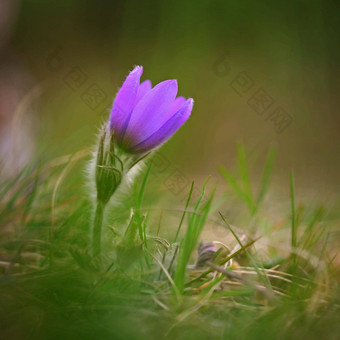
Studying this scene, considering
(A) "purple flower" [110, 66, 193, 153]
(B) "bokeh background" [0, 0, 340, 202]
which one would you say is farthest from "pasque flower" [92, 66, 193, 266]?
(B) "bokeh background" [0, 0, 340, 202]

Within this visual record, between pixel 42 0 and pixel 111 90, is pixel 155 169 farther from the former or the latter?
pixel 42 0

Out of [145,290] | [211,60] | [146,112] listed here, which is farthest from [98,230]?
[211,60]

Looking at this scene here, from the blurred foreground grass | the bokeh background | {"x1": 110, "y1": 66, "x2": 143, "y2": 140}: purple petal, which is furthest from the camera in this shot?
the bokeh background

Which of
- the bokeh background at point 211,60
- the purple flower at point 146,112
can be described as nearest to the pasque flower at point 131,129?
the purple flower at point 146,112

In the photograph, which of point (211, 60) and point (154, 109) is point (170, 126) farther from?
point (211, 60)

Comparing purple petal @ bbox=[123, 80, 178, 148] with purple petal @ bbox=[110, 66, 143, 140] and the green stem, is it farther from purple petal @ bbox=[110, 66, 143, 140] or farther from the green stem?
the green stem

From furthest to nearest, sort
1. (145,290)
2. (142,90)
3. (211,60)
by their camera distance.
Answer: (211,60) → (142,90) → (145,290)

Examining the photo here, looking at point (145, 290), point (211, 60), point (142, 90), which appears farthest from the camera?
point (211, 60)
